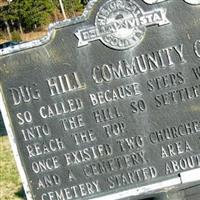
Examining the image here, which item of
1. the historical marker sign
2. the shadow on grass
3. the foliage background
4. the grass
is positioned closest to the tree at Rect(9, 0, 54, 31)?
the foliage background

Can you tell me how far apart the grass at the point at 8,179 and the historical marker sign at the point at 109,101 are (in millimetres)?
2571

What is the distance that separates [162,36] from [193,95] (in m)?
0.59

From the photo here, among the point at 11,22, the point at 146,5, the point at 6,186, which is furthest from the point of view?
the point at 11,22

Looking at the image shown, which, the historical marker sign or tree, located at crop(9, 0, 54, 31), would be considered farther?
tree, located at crop(9, 0, 54, 31)

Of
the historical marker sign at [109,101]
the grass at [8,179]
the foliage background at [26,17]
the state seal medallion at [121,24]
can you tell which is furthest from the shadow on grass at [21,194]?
the foliage background at [26,17]

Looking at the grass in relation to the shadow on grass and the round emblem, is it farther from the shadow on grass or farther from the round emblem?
the round emblem

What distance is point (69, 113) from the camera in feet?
18.4

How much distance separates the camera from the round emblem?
5.45m

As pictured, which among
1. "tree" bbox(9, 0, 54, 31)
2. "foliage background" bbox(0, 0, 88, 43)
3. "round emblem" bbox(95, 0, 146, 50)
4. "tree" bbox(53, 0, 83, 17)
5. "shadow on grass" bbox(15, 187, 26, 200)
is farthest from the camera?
"tree" bbox(53, 0, 83, 17)

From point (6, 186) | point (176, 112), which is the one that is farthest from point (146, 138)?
point (6, 186)

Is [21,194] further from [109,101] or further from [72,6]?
[72,6]

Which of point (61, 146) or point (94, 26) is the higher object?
point (94, 26)

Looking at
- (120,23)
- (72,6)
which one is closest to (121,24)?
(120,23)

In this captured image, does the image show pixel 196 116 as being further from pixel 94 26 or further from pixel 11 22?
pixel 11 22
